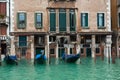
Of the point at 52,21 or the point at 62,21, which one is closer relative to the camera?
the point at 52,21

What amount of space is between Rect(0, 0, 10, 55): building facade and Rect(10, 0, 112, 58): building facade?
1.27ft

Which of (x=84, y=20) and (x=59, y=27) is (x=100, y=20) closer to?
(x=84, y=20)

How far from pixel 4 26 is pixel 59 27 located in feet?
11.3

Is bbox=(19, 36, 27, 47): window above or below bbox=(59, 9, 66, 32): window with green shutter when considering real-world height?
below

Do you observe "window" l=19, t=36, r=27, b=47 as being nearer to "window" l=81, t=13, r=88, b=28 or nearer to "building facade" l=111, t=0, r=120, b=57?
"window" l=81, t=13, r=88, b=28

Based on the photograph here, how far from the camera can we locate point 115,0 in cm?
2606

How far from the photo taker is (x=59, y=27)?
2458 centimetres

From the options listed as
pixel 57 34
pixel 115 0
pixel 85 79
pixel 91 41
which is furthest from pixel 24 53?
pixel 85 79

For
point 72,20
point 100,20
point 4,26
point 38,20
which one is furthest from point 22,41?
point 100,20

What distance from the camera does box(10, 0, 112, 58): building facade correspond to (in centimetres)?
2423

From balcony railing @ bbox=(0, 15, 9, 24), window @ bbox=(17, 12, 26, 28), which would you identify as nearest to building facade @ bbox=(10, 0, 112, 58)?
window @ bbox=(17, 12, 26, 28)

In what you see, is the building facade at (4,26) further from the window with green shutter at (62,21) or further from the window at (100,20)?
the window at (100,20)

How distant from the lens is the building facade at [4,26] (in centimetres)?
2405

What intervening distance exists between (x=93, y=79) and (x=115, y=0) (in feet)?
46.2
